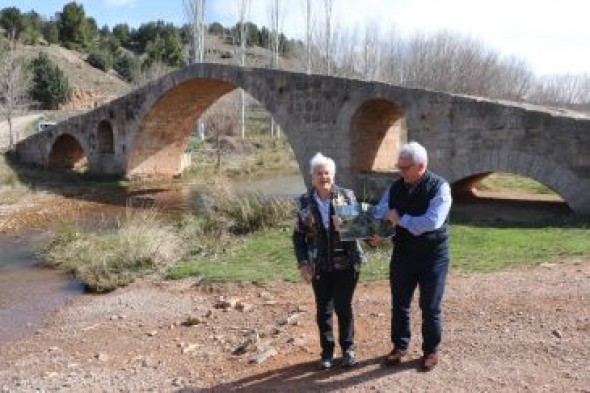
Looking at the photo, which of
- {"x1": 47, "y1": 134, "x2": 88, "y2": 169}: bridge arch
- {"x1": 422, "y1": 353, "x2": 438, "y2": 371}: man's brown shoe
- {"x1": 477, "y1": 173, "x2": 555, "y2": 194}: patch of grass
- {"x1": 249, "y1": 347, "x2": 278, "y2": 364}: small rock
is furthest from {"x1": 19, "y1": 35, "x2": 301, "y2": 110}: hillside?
{"x1": 422, "y1": 353, "x2": 438, "y2": 371}: man's brown shoe

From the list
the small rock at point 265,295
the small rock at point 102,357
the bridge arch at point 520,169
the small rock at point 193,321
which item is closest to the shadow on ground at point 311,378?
the small rock at point 102,357

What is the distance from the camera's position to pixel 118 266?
1094 cm

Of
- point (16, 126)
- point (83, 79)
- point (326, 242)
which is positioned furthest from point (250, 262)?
point (83, 79)

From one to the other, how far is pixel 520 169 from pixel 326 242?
8755mm

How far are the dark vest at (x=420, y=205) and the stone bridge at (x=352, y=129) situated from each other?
811cm

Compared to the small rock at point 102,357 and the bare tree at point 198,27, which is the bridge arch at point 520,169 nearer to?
the small rock at point 102,357

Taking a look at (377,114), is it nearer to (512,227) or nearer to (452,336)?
(512,227)

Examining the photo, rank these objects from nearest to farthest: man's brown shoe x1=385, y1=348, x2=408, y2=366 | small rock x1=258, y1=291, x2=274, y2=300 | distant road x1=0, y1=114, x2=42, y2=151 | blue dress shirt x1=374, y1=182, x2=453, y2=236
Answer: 1. blue dress shirt x1=374, y1=182, x2=453, y2=236
2. man's brown shoe x1=385, y1=348, x2=408, y2=366
3. small rock x1=258, y1=291, x2=274, y2=300
4. distant road x1=0, y1=114, x2=42, y2=151

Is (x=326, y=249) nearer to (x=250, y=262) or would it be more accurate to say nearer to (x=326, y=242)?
(x=326, y=242)

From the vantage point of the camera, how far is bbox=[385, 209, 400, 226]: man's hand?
496 cm

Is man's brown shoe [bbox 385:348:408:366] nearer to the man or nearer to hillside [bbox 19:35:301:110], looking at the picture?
the man

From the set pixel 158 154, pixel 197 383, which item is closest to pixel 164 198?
pixel 158 154

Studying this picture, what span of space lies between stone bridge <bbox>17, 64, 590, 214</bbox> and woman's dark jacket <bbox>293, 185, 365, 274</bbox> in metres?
8.29

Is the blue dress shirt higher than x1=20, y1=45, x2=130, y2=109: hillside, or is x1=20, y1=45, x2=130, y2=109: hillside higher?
x1=20, y1=45, x2=130, y2=109: hillside
